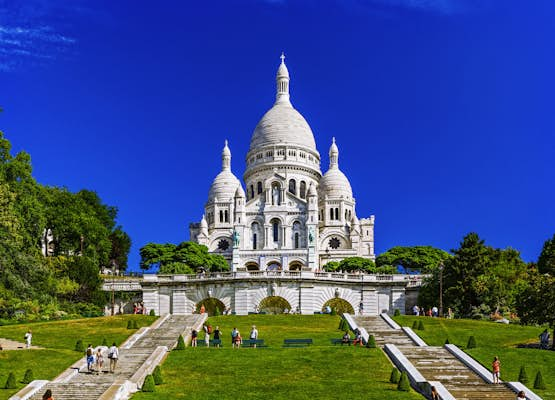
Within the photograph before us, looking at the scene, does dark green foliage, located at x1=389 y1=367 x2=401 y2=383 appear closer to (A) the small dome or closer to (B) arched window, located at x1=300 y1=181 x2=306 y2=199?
(B) arched window, located at x1=300 y1=181 x2=306 y2=199

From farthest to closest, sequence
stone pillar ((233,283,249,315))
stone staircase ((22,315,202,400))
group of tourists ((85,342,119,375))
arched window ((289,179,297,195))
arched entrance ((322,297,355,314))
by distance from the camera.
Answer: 1. arched window ((289,179,297,195))
2. arched entrance ((322,297,355,314))
3. stone pillar ((233,283,249,315))
4. group of tourists ((85,342,119,375))
5. stone staircase ((22,315,202,400))

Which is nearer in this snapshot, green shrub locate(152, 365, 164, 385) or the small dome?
green shrub locate(152, 365, 164, 385)

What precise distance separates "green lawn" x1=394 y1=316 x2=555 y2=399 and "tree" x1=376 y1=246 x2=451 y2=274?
177 ft

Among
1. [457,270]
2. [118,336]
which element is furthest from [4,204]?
[457,270]

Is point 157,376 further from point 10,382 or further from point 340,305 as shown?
point 340,305

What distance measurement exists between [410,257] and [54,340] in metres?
70.2

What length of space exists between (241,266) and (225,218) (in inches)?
800

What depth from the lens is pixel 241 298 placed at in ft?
217

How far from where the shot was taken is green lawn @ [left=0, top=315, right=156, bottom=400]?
37344 mm

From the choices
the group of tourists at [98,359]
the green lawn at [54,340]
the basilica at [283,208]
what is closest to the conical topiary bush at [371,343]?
the group of tourists at [98,359]

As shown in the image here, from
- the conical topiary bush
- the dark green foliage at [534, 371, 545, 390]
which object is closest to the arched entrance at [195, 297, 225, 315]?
the conical topiary bush

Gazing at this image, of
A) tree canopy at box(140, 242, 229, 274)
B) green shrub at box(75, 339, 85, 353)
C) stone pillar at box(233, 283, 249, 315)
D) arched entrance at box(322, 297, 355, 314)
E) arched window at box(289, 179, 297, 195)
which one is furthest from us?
arched window at box(289, 179, 297, 195)

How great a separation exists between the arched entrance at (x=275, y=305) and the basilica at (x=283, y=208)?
4227 centimetres

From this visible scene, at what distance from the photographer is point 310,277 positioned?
219ft
